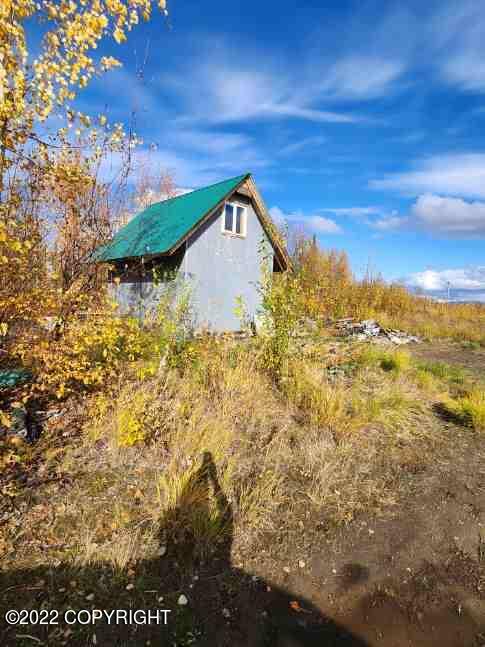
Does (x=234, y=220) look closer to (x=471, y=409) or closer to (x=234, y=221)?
(x=234, y=221)

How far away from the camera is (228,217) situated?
1116 centimetres

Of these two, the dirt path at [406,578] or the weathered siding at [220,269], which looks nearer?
the dirt path at [406,578]

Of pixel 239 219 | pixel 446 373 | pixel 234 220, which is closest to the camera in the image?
pixel 446 373

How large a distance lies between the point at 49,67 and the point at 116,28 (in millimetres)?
630

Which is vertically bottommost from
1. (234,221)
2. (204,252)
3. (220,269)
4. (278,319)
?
(278,319)

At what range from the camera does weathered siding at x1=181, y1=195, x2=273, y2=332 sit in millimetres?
10117

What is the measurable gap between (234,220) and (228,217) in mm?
257

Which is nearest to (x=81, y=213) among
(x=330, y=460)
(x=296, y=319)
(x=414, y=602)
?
(x=296, y=319)

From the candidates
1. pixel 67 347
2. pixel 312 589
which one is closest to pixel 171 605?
pixel 312 589

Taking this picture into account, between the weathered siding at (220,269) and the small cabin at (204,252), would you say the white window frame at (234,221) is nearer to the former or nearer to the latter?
the small cabin at (204,252)

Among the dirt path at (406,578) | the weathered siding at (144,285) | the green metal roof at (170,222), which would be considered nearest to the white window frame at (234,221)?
the green metal roof at (170,222)

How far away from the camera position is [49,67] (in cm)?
242

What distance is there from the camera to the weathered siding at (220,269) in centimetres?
1012

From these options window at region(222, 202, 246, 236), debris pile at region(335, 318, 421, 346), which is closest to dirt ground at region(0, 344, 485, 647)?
debris pile at region(335, 318, 421, 346)
